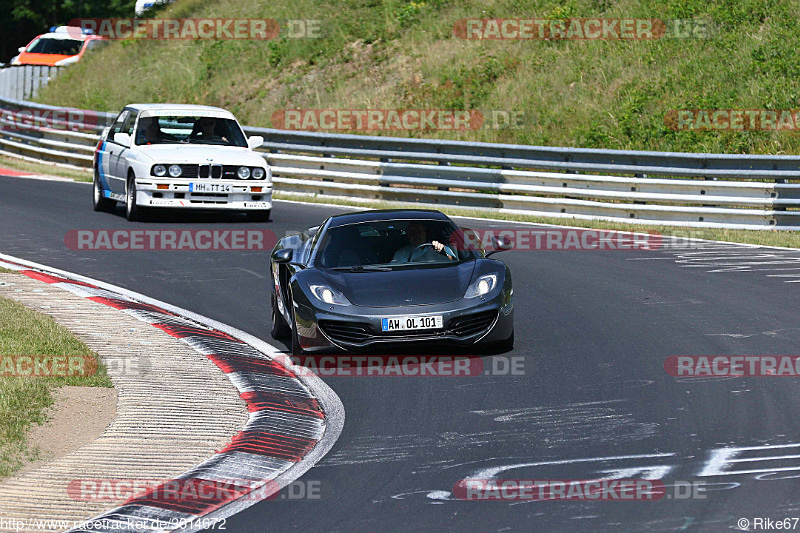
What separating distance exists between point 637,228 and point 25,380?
39.8ft

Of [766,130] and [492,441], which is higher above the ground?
[766,130]

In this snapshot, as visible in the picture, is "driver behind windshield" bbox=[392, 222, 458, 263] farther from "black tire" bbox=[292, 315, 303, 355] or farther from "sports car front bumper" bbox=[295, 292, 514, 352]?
"black tire" bbox=[292, 315, 303, 355]

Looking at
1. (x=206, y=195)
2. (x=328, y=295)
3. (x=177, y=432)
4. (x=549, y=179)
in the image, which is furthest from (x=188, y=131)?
(x=177, y=432)

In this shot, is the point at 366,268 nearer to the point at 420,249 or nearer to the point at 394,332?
the point at 420,249

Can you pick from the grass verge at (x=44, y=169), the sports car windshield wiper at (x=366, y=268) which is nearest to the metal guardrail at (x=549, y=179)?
the grass verge at (x=44, y=169)

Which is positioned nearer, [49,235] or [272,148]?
[49,235]

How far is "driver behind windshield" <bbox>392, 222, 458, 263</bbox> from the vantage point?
34.8 feet

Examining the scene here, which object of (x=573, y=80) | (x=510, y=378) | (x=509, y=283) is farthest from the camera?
(x=573, y=80)

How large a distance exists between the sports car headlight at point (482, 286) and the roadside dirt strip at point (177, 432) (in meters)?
1.45

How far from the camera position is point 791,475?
6434mm

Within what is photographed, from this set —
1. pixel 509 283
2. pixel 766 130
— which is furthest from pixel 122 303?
pixel 766 130

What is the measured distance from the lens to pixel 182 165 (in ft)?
59.7

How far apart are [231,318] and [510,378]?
3.62 m

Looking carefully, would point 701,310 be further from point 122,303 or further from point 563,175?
point 563,175
